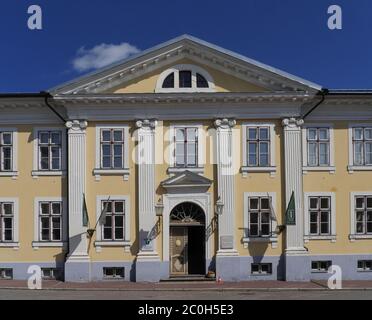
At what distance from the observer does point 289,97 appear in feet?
72.4

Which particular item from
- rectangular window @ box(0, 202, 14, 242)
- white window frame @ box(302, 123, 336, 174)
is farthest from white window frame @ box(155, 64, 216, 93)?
rectangular window @ box(0, 202, 14, 242)

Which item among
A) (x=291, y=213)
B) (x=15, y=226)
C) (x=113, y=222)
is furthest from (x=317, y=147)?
(x=15, y=226)

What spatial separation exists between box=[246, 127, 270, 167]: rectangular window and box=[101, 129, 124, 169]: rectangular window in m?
5.17

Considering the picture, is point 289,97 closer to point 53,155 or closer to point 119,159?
point 119,159

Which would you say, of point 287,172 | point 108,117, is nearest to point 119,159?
point 108,117

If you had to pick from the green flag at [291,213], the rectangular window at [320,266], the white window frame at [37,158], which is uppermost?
the white window frame at [37,158]

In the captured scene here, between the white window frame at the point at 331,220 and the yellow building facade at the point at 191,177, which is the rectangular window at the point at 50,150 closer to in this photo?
the yellow building facade at the point at 191,177

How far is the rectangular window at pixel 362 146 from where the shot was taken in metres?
22.8

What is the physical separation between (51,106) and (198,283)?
30.0 ft

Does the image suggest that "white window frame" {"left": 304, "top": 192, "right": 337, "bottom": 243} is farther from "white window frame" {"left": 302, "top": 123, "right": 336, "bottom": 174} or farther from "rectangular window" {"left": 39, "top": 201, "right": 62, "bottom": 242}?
"rectangular window" {"left": 39, "top": 201, "right": 62, "bottom": 242}

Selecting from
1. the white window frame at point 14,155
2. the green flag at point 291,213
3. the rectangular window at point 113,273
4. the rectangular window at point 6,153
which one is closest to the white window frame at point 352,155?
the green flag at point 291,213

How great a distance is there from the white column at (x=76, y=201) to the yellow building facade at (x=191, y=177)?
1.6 inches

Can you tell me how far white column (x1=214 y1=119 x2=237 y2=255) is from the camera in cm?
2208
